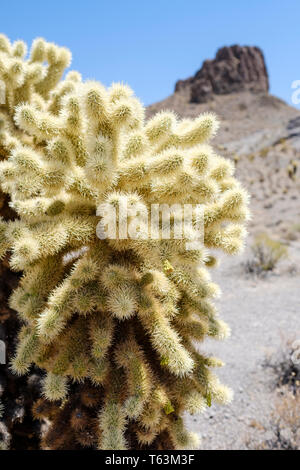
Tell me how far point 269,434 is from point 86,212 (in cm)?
343

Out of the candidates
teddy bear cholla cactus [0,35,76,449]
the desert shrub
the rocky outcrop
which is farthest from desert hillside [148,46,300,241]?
the desert shrub

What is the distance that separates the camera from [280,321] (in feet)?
20.3

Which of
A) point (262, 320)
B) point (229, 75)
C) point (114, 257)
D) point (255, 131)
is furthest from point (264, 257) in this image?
point (229, 75)

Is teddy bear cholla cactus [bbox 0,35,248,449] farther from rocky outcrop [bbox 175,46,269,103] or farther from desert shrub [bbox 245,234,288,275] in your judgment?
rocky outcrop [bbox 175,46,269,103]

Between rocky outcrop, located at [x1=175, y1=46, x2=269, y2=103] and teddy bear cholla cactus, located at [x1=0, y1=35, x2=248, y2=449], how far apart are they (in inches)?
1641

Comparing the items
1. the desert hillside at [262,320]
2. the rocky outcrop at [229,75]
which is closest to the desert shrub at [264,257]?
the desert hillside at [262,320]

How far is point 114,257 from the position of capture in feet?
6.21

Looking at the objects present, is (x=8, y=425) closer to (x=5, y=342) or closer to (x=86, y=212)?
(x=5, y=342)

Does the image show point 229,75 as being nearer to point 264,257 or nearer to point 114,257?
point 264,257

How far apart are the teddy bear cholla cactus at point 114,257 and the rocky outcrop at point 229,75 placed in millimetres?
41672

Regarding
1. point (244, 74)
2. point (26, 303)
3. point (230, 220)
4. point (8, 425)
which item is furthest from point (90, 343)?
point (244, 74)

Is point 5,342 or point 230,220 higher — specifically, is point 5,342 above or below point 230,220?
below

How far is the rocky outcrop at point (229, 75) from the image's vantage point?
42875 millimetres

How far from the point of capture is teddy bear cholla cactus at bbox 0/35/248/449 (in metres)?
1.71
